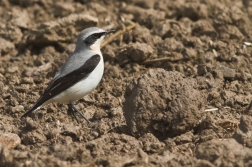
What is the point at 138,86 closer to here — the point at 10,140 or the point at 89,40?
the point at 10,140

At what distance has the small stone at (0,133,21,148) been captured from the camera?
8164 mm

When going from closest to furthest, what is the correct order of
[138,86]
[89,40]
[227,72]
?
[138,86] < [89,40] < [227,72]

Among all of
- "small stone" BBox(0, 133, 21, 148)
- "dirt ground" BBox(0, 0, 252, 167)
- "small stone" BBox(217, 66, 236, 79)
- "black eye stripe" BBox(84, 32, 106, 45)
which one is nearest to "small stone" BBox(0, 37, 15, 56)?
"dirt ground" BBox(0, 0, 252, 167)

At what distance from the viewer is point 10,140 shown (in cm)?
822

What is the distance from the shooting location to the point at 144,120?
8.06 m

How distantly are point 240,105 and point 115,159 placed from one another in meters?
3.21

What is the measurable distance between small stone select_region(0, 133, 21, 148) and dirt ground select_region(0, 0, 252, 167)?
2cm

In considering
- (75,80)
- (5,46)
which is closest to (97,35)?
(75,80)

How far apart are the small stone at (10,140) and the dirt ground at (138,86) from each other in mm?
21

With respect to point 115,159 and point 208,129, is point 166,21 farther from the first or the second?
point 115,159

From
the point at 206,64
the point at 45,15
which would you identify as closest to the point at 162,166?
the point at 206,64

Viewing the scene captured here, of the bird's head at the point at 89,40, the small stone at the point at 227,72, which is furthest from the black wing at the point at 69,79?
the small stone at the point at 227,72

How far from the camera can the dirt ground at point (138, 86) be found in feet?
24.4

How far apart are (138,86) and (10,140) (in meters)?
2.05
